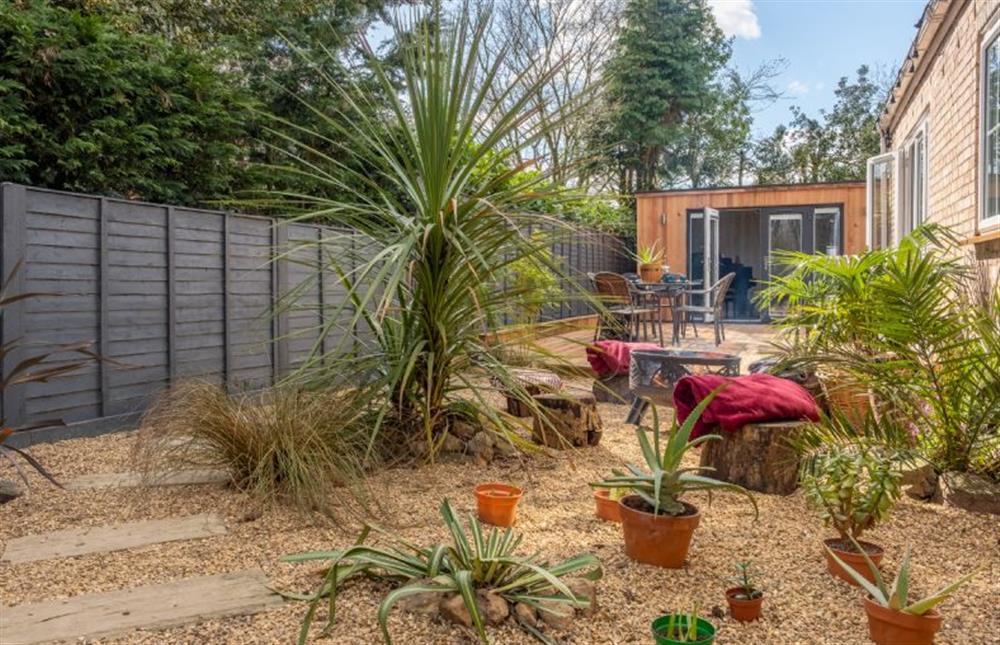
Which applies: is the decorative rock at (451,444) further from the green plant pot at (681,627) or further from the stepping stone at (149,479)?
the green plant pot at (681,627)

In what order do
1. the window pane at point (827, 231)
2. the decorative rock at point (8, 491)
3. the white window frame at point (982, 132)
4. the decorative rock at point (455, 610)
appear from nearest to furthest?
the decorative rock at point (455, 610) → the decorative rock at point (8, 491) → the white window frame at point (982, 132) → the window pane at point (827, 231)

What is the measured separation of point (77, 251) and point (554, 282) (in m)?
2.36

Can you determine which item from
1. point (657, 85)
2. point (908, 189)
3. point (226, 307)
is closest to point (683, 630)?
point (226, 307)

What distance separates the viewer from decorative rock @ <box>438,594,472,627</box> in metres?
1.58

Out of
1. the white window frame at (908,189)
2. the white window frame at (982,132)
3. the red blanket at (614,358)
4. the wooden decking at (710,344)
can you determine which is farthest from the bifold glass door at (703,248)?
the white window frame at (982,132)

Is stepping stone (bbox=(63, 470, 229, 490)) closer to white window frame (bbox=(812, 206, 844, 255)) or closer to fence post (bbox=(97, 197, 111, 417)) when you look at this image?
fence post (bbox=(97, 197, 111, 417))

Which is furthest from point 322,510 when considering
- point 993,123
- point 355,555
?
point 993,123

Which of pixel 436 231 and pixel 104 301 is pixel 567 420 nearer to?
pixel 436 231

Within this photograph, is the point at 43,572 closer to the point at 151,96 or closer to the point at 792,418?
the point at 792,418

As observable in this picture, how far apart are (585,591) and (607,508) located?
0.72 metres

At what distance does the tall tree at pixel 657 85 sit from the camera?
633 inches

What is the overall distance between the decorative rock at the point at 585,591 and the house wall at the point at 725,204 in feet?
35.1

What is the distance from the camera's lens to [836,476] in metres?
1.96

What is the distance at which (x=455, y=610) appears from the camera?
5.23 ft
